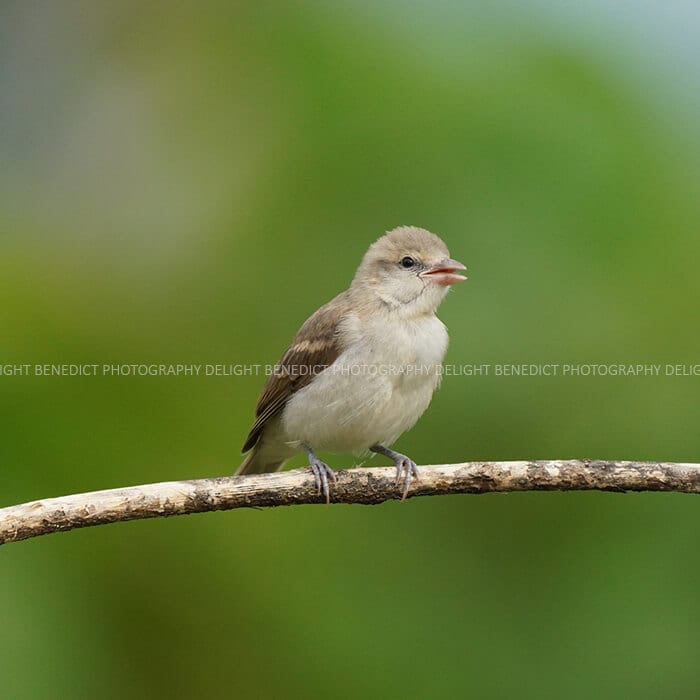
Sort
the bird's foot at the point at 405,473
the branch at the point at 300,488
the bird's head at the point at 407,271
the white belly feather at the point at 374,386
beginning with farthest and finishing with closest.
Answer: the bird's head at the point at 407,271 → the white belly feather at the point at 374,386 → the bird's foot at the point at 405,473 → the branch at the point at 300,488

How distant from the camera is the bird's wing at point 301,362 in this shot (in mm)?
4277

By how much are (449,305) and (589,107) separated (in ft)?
3.72

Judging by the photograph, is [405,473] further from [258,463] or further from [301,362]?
[258,463]

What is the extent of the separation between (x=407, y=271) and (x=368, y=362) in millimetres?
521

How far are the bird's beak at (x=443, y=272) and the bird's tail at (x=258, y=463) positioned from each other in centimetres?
114

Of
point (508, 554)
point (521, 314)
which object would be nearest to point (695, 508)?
point (508, 554)

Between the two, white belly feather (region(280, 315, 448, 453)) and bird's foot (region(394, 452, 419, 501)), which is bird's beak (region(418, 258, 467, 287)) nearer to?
white belly feather (region(280, 315, 448, 453))

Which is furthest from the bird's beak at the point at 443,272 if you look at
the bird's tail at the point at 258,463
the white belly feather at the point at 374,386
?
the bird's tail at the point at 258,463

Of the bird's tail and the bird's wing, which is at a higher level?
the bird's wing

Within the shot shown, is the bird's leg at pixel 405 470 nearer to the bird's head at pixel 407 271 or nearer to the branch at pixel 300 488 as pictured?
the branch at pixel 300 488

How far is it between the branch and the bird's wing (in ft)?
2.19

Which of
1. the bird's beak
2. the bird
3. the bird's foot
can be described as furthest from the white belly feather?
the bird's foot

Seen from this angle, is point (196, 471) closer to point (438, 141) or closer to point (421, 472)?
point (421, 472)

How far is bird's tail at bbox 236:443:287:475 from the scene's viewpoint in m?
4.37
